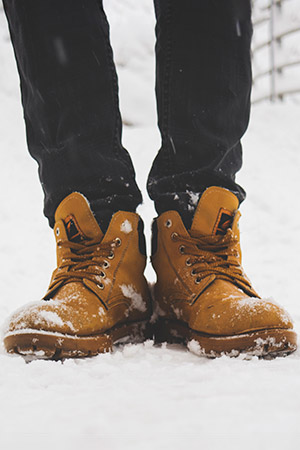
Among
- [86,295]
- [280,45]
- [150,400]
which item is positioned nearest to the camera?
[150,400]

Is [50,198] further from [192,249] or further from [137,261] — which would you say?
[192,249]

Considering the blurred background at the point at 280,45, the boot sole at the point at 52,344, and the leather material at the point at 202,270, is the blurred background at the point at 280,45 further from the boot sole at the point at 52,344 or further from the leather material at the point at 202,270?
the boot sole at the point at 52,344

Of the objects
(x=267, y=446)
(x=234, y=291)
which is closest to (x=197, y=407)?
(x=267, y=446)

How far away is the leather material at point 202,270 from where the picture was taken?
79 centimetres

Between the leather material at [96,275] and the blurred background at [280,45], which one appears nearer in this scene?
the leather material at [96,275]

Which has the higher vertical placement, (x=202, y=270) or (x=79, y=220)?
(x=79, y=220)

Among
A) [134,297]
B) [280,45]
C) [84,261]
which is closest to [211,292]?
[134,297]

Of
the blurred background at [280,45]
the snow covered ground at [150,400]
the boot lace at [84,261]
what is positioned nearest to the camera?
the snow covered ground at [150,400]

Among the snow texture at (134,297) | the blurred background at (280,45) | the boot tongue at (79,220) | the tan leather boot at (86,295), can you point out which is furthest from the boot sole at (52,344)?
the blurred background at (280,45)

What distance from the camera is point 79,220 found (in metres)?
0.90

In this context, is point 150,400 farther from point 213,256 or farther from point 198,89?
point 198,89

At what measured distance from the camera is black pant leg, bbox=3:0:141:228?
2.86ft

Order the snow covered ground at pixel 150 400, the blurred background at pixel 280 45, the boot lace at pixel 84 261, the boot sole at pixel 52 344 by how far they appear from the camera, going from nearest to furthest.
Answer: the snow covered ground at pixel 150 400, the boot sole at pixel 52 344, the boot lace at pixel 84 261, the blurred background at pixel 280 45

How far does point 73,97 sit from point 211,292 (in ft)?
1.69
